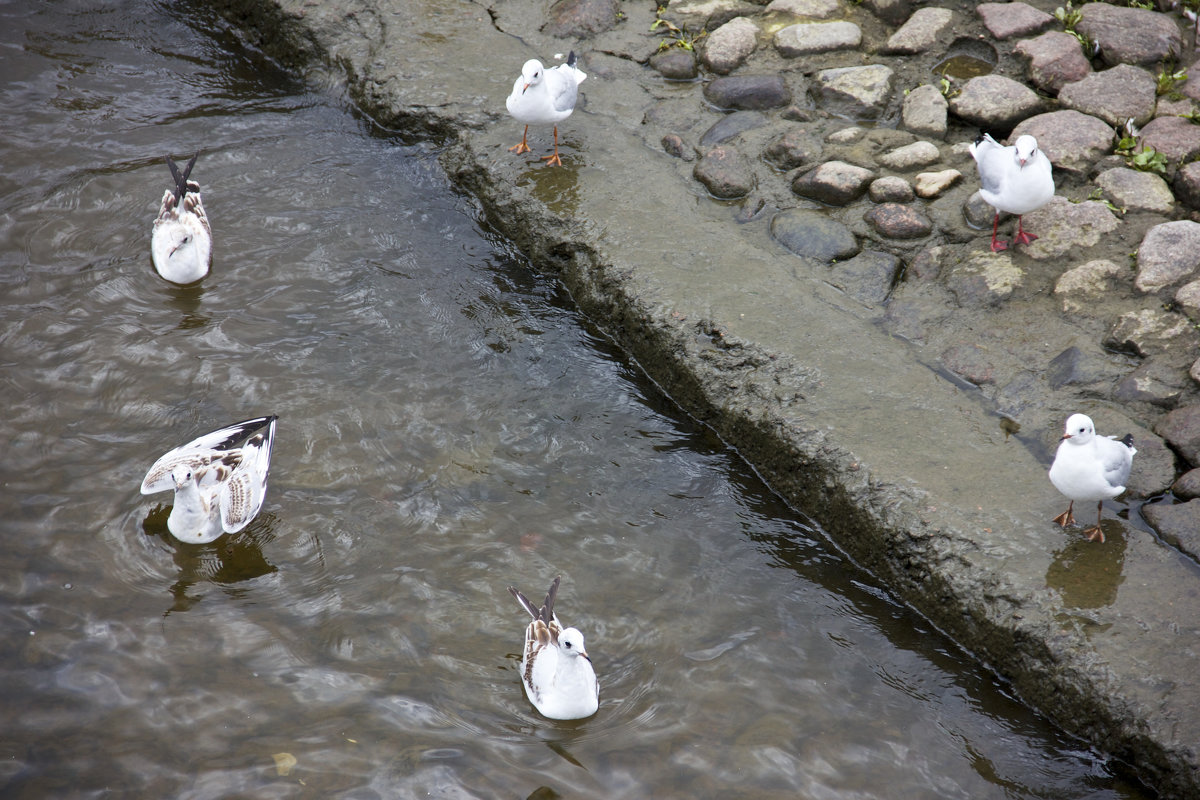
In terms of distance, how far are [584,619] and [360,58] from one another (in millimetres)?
5663

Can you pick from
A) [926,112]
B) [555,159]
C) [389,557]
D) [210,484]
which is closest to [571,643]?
[389,557]

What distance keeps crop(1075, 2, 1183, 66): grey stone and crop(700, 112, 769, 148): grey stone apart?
2.50 m

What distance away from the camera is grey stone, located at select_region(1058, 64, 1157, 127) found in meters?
5.96

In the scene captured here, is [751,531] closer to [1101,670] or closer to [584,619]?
[584,619]

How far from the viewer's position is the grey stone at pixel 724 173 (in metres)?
6.19

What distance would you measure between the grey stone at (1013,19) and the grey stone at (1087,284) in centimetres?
244

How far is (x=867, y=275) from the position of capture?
5598mm

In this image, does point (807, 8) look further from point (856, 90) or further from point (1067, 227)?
point (1067, 227)

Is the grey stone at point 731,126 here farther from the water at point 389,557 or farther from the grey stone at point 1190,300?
the grey stone at point 1190,300

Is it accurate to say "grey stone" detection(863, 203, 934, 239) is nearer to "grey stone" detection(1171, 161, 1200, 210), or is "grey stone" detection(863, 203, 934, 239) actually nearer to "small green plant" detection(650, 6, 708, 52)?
"grey stone" detection(1171, 161, 1200, 210)

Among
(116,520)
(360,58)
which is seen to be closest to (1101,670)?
(116,520)

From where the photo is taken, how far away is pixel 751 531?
4.71 meters

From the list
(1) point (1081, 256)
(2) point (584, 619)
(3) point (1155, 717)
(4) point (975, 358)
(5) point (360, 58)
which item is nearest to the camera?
(3) point (1155, 717)

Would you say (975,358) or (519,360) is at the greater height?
(975,358)
